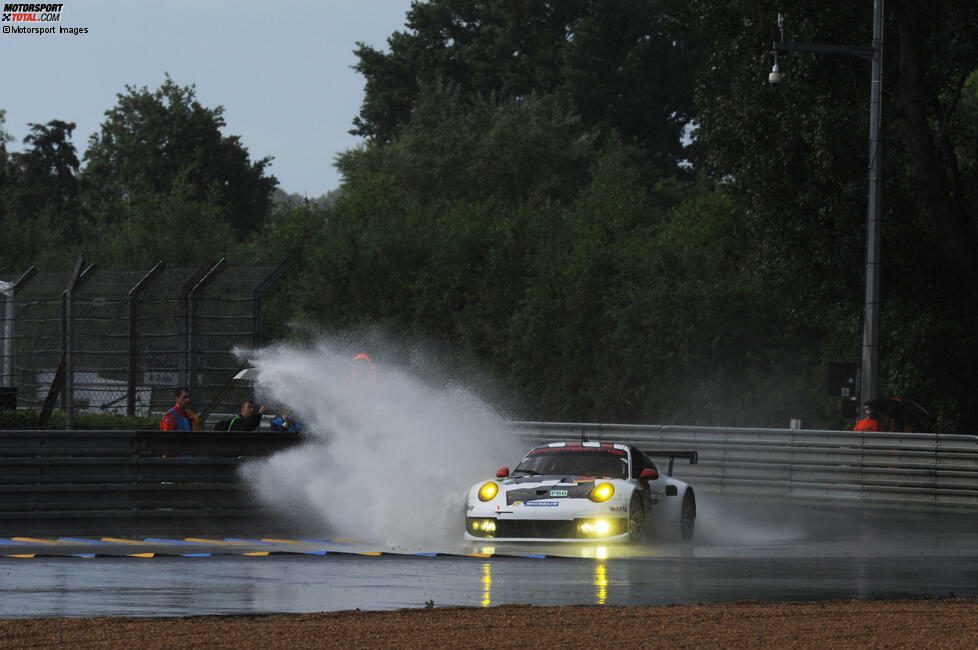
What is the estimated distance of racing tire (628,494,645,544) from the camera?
647 inches

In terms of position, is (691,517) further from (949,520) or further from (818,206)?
(818,206)

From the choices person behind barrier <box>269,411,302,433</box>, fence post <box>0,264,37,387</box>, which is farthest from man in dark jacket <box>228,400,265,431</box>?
fence post <box>0,264,37,387</box>

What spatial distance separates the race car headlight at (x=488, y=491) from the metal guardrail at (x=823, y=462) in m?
10.2

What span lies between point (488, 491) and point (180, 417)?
5.79 meters

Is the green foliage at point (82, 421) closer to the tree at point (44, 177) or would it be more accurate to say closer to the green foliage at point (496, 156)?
the green foliage at point (496, 156)

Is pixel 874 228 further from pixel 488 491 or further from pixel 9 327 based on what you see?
pixel 9 327

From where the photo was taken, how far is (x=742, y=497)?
2653 centimetres

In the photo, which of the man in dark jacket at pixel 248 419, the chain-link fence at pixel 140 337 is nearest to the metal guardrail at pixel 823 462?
the chain-link fence at pixel 140 337

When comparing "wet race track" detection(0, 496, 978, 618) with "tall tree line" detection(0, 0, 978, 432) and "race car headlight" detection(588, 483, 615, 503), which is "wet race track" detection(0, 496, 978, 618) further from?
"tall tree line" detection(0, 0, 978, 432)

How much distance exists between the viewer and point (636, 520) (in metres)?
16.6

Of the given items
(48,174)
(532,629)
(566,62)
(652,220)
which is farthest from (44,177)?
(532,629)

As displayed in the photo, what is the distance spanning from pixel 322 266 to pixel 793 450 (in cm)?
2634

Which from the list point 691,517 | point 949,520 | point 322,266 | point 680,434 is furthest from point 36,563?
point 322,266

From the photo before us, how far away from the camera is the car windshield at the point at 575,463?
56.4 feet
